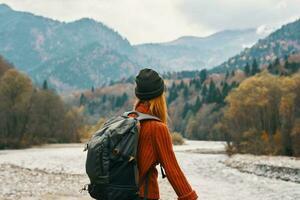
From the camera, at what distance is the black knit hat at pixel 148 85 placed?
5055mm

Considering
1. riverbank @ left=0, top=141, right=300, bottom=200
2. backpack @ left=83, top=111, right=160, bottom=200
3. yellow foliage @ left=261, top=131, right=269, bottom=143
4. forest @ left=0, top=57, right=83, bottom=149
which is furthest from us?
forest @ left=0, top=57, right=83, bottom=149

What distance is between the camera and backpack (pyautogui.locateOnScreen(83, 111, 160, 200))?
15.1 feet

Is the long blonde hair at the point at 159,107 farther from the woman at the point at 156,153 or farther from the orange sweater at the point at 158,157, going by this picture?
the orange sweater at the point at 158,157

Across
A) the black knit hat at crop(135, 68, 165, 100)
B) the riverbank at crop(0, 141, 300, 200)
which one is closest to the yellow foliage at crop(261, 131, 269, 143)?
the riverbank at crop(0, 141, 300, 200)

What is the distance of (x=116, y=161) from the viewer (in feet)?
15.3

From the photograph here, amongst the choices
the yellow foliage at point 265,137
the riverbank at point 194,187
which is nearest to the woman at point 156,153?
the riverbank at point 194,187

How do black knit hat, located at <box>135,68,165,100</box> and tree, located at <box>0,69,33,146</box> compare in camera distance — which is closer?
black knit hat, located at <box>135,68,165,100</box>

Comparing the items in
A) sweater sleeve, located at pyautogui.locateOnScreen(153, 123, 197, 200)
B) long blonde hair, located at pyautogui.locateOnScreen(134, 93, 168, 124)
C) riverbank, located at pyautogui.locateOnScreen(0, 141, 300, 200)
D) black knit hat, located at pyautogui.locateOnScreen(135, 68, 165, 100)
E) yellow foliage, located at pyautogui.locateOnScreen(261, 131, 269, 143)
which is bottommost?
riverbank, located at pyautogui.locateOnScreen(0, 141, 300, 200)

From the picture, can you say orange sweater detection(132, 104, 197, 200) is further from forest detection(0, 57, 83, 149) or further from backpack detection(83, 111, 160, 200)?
forest detection(0, 57, 83, 149)

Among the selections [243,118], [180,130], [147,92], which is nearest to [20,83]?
[243,118]

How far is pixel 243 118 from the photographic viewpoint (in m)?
72.7

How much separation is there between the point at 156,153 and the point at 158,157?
40 mm

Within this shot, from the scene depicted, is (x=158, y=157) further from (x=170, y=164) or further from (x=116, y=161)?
(x=116, y=161)

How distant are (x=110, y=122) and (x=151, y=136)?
0.44 m
